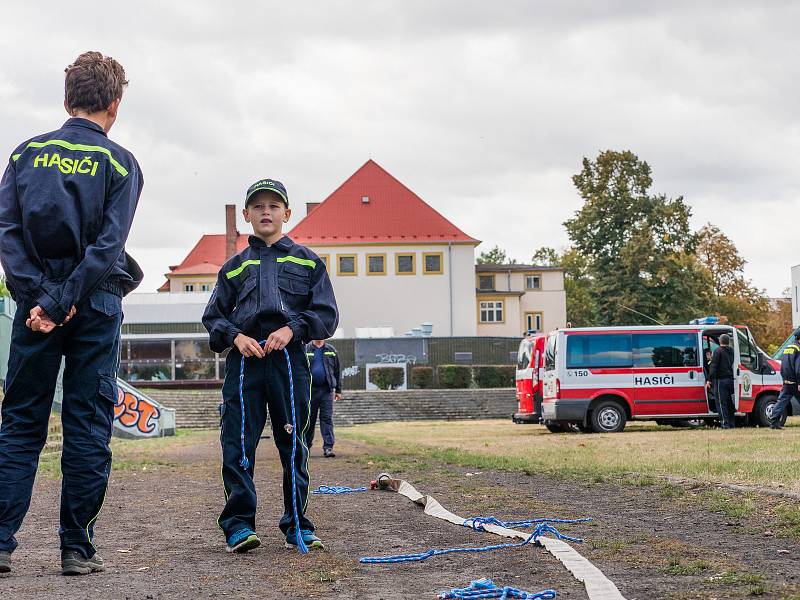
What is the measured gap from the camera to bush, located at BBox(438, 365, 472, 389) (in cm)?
6019

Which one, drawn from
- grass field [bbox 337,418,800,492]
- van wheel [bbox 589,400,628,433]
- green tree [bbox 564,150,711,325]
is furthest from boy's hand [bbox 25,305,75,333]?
green tree [bbox 564,150,711,325]

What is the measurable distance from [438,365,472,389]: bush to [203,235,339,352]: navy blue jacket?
53208 mm

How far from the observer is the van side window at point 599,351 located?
2627 centimetres

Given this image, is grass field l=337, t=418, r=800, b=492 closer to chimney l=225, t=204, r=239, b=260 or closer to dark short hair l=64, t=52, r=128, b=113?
dark short hair l=64, t=52, r=128, b=113

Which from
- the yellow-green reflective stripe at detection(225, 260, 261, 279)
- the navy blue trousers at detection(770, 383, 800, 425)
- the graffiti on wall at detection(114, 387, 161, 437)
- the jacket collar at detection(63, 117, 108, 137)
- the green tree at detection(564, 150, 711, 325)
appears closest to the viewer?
the jacket collar at detection(63, 117, 108, 137)

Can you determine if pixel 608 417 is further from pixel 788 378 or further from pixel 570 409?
pixel 788 378

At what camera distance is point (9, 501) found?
587 centimetres

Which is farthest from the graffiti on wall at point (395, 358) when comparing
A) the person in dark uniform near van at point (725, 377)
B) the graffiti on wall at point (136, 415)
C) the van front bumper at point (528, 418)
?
the person in dark uniform near van at point (725, 377)

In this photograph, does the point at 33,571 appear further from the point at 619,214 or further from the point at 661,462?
the point at 619,214

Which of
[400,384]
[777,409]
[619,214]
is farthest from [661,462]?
[619,214]

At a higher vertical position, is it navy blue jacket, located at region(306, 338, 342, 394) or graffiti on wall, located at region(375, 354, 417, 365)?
graffiti on wall, located at region(375, 354, 417, 365)

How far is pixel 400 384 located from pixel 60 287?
55.1 metres

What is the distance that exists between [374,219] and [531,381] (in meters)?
56.2

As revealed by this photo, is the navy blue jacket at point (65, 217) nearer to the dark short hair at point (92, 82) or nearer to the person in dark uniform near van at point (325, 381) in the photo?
the dark short hair at point (92, 82)
